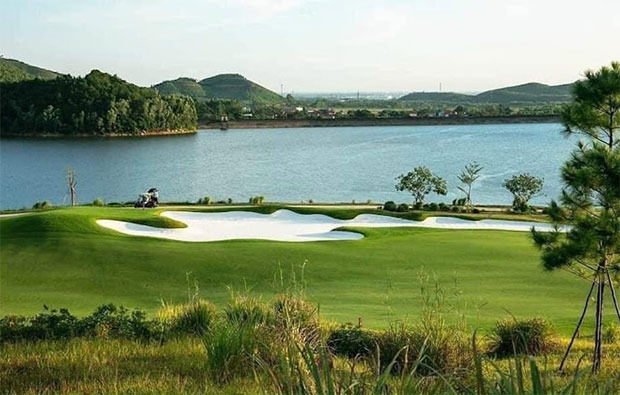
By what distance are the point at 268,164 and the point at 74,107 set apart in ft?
129

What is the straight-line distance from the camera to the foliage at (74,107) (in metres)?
95.8

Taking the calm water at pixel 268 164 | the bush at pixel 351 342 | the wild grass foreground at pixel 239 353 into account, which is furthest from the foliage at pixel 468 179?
the wild grass foreground at pixel 239 353

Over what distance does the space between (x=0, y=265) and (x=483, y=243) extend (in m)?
11.7

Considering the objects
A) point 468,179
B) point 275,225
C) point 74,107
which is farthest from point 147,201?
point 74,107

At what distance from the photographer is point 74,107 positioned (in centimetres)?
9669

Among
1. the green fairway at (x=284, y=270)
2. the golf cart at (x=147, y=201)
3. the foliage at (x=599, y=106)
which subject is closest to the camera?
the foliage at (x=599, y=106)

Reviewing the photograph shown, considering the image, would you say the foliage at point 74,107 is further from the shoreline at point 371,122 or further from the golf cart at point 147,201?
the golf cart at point 147,201

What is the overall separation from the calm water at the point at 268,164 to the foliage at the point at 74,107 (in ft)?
17.3

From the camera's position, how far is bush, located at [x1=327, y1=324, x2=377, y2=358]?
669 centimetres

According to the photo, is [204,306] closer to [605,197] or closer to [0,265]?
[605,197]

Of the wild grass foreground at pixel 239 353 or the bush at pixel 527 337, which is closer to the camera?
the wild grass foreground at pixel 239 353

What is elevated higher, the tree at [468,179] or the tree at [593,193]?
the tree at [593,193]

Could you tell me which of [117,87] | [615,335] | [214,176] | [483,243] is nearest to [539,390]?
[615,335]

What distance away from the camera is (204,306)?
7.23 meters
